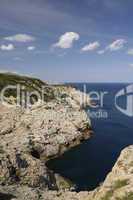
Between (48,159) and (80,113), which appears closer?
(48,159)

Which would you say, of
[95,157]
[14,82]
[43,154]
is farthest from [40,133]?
[14,82]

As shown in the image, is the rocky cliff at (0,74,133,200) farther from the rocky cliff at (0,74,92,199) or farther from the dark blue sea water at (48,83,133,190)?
the dark blue sea water at (48,83,133,190)

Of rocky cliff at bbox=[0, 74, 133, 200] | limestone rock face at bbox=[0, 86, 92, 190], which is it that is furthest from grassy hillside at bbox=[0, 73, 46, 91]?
rocky cliff at bbox=[0, 74, 133, 200]

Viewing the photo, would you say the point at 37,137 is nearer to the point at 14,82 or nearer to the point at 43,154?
the point at 43,154

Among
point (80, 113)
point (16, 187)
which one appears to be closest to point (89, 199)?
point (16, 187)

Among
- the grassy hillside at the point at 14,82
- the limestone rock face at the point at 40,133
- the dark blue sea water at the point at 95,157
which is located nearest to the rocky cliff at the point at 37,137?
the limestone rock face at the point at 40,133

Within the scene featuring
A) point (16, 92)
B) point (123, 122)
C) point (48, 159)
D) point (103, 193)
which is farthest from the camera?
point (123, 122)

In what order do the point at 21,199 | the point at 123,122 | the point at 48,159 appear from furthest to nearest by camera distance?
A: the point at 123,122, the point at 48,159, the point at 21,199

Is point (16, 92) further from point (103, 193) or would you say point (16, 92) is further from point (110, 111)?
point (103, 193)

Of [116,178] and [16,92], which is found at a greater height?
[16,92]

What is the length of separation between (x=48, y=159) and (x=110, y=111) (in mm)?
96044

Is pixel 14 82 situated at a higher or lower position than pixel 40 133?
higher

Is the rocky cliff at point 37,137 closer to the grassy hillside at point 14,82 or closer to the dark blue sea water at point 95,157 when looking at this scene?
the dark blue sea water at point 95,157

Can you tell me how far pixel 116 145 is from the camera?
309 ft
